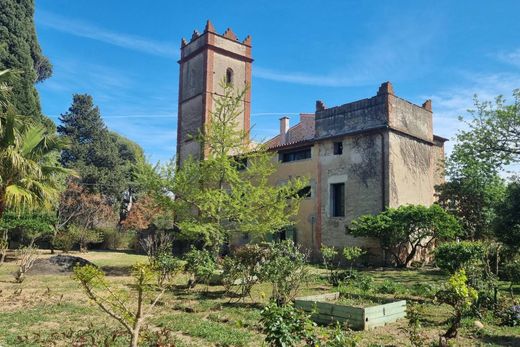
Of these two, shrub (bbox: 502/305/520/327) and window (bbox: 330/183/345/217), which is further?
window (bbox: 330/183/345/217)

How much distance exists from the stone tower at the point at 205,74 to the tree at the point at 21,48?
30.9 feet

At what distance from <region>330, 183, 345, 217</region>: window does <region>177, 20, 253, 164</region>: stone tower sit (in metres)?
11.4

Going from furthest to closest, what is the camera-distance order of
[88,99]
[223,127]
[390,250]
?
[88,99]
[390,250]
[223,127]

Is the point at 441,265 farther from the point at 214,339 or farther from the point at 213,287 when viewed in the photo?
the point at 214,339

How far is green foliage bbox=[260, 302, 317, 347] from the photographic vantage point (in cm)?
483

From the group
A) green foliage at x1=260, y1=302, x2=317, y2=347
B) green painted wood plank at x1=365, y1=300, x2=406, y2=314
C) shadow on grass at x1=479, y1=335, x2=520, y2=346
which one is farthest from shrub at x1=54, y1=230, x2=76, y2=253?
shadow on grass at x1=479, y1=335, x2=520, y2=346

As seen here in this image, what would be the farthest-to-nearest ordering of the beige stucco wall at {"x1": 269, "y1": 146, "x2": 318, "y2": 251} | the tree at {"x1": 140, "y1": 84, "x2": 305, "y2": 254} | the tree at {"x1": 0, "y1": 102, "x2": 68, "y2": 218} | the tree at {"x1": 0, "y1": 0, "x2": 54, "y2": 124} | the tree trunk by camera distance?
the tree at {"x1": 0, "y1": 0, "x2": 54, "y2": 124} → the beige stucco wall at {"x1": 269, "y1": 146, "x2": 318, "y2": 251} → the tree at {"x1": 140, "y1": 84, "x2": 305, "y2": 254} → the tree at {"x1": 0, "y1": 102, "x2": 68, "y2": 218} → the tree trunk

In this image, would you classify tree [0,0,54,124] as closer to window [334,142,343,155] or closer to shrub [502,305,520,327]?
window [334,142,343,155]

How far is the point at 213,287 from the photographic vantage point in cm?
1407

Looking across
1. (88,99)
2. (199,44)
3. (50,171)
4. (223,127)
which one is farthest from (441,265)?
(88,99)

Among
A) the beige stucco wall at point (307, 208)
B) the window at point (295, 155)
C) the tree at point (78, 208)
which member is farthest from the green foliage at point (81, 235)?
the beige stucco wall at point (307, 208)

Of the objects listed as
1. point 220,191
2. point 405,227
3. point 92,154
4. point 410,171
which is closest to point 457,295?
point 220,191

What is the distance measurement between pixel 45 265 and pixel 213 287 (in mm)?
7247

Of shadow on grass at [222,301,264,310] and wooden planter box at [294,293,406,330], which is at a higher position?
wooden planter box at [294,293,406,330]
